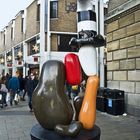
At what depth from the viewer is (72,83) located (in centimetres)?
542

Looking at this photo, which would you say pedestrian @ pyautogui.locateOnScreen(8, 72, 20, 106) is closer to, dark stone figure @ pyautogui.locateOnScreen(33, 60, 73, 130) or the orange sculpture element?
dark stone figure @ pyautogui.locateOnScreen(33, 60, 73, 130)

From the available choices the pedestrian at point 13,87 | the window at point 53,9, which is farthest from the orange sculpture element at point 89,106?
the window at point 53,9

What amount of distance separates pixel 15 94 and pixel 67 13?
1398 centimetres

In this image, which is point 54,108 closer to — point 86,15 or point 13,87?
point 86,15

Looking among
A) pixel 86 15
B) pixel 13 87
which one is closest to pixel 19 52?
pixel 13 87

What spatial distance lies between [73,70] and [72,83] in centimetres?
22

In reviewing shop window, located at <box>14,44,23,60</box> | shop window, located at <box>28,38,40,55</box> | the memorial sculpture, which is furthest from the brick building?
shop window, located at <box>14,44,23,60</box>

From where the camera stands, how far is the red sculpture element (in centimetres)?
536

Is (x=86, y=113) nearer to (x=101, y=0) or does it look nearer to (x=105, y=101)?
(x=105, y=101)

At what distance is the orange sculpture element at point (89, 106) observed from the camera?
5348mm

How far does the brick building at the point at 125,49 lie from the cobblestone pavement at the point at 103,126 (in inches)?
39.2

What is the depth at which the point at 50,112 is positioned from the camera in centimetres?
523

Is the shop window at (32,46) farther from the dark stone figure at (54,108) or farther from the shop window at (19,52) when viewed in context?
the dark stone figure at (54,108)

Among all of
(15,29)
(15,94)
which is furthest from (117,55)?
(15,29)
